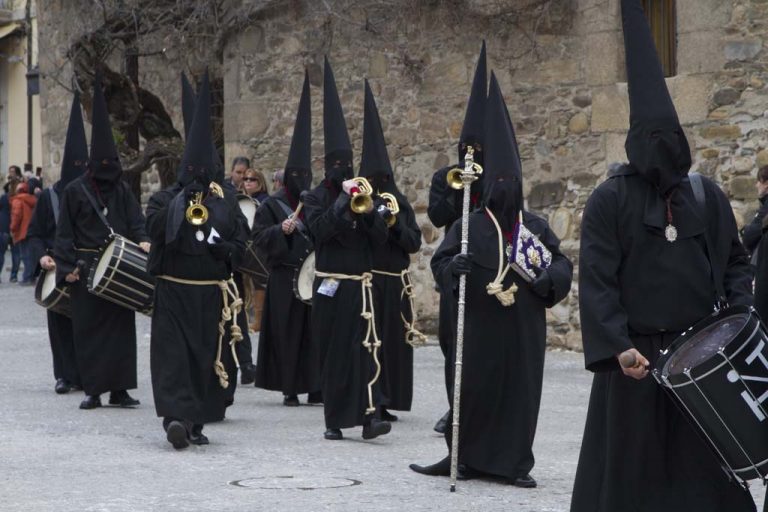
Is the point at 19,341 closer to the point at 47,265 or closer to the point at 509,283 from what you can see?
the point at 47,265

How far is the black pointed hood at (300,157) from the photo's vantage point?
1178cm

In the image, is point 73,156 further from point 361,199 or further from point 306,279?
point 361,199

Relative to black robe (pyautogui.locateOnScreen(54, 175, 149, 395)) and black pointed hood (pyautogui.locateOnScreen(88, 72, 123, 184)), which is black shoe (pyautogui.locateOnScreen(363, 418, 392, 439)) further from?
black pointed hood (pyautogui.locateOnScreen(88, 72, 123, 184))

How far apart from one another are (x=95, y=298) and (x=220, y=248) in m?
2.12

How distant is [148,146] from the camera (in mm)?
20188

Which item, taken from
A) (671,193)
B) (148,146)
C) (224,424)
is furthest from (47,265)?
(148,146)

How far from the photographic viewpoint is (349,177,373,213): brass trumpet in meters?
9.50

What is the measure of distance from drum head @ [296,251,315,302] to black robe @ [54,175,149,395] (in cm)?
120

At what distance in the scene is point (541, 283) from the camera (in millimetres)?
8062

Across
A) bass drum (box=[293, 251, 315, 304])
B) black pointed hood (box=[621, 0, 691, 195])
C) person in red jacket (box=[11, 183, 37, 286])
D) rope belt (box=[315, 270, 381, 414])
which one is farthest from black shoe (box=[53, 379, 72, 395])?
person in red jacket (box=[11, 183, 37, 286])

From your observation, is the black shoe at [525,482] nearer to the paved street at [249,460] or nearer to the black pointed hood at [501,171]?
the paved street at [249,460]

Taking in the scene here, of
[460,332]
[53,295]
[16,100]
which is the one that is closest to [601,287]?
[460,332]

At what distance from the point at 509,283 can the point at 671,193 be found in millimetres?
2418

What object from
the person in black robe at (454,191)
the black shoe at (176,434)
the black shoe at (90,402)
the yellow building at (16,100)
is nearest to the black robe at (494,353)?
the person in black robe at (454,191)
